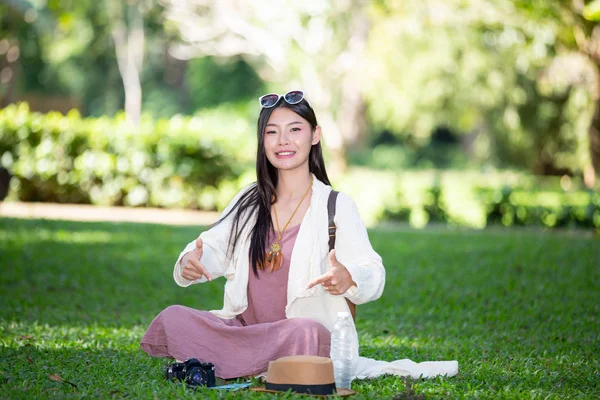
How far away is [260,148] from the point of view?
4.86 meters

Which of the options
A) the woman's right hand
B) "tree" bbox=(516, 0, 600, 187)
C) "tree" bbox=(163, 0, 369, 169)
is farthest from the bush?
the woman's right hand

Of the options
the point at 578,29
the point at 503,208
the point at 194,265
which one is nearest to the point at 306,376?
the point at 194,265

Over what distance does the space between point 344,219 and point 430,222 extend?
12.5 meters

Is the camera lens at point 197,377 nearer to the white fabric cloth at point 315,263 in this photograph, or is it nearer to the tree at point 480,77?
the white fabric cloth at point 315,263

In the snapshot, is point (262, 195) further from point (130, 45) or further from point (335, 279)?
point (130, 45)

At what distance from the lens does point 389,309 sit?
26.0ft

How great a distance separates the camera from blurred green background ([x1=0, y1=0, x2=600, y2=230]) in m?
16.5

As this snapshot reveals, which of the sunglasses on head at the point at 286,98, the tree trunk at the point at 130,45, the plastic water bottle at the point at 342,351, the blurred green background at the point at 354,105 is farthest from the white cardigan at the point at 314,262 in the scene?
the tree trunk at the point at 130,45

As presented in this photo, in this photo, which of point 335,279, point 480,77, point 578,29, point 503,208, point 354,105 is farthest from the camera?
point 354,105

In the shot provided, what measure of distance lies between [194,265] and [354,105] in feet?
67.8

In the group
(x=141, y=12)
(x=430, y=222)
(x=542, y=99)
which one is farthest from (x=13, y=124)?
(x=141, y=12)

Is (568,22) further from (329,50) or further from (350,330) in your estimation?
(350,330)

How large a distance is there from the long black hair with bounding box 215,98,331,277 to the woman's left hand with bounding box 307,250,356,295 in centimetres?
54

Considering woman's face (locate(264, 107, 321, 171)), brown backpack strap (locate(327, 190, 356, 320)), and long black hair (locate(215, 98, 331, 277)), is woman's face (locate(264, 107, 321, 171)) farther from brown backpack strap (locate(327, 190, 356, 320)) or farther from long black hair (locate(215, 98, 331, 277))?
brown backpack strap (locate(327, 190, 356, 320))
